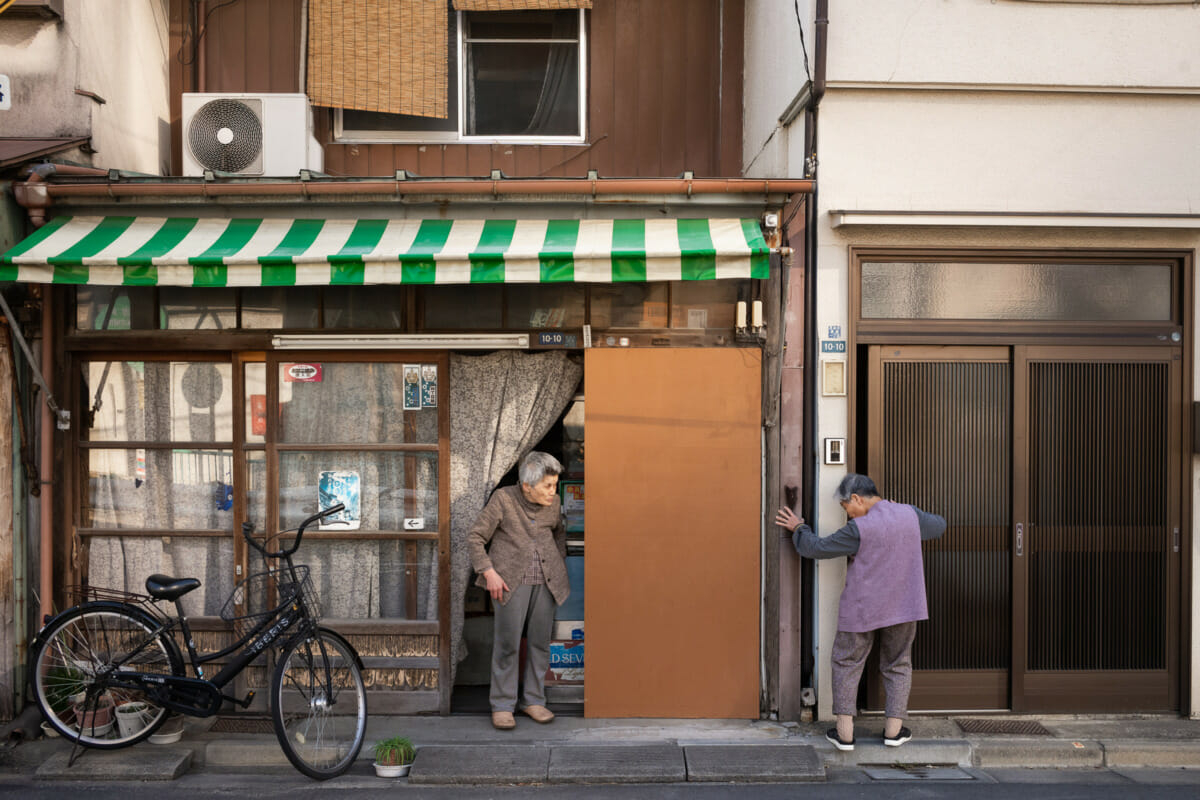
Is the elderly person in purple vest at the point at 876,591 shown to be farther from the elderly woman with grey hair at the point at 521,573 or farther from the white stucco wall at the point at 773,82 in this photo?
the white stucco wall at the point at 773,82

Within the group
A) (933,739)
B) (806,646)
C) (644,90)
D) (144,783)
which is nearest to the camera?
(144,783)

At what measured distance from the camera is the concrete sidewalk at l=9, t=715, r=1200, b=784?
17.5 ft

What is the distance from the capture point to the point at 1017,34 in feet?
19.7

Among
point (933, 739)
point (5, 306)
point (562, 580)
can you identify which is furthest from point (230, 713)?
point (933, 739)

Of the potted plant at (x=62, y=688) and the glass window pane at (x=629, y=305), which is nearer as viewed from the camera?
the potted plant at (x=62, y=688)

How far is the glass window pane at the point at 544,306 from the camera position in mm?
6281

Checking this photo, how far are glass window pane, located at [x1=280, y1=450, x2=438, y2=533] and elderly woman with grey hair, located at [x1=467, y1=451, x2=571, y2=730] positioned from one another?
496mm

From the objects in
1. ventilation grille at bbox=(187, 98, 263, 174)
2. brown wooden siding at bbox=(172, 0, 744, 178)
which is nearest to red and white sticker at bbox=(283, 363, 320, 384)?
ventilation grille at bbox=(187, 98, 263, 174)

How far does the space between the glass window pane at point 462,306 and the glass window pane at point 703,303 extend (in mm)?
1289

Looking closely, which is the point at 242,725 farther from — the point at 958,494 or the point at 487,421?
the point at 958,494

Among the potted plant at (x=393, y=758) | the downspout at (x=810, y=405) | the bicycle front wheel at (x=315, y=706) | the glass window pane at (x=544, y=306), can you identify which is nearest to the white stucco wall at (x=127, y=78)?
the glass window pane at (x=544, y=306)

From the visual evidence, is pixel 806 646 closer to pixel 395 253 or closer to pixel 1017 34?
pixel 395 253

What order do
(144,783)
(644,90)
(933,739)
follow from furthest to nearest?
1. (644,90)
2. (933,739)
3. (144,783)

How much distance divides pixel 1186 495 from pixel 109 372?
791 centimetres
